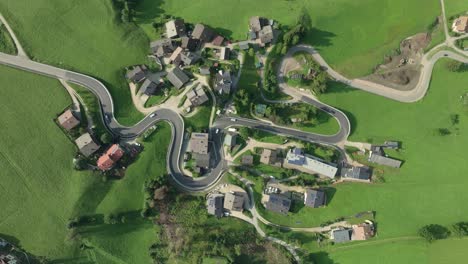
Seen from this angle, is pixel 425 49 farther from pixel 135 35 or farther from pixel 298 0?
pixel 135 35

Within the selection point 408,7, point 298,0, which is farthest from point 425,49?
point 298,0

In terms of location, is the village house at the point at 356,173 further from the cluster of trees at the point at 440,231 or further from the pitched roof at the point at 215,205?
the pitched roof at the point at 215,205

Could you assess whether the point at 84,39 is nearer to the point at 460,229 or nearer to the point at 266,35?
the point at 266,35

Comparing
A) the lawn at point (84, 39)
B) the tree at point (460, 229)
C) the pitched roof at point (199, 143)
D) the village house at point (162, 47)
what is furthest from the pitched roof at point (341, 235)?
the village house at point (162, 47)

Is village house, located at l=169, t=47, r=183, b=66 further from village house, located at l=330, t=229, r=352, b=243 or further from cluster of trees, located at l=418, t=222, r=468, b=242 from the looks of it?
cluster of trees, located at l=418, t=222, r=468, b=242

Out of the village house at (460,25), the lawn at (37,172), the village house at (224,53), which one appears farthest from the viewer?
the village house at (224,53)

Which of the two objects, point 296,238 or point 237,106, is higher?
point 237,106
